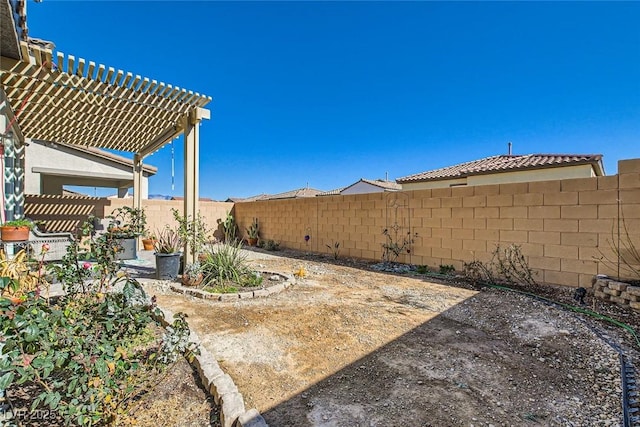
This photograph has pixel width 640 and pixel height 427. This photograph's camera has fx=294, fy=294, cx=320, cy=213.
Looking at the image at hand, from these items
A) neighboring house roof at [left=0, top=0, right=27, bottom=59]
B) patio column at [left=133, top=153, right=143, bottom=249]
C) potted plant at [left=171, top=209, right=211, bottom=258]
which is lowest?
potted plant at [left=171, top=209, right=211, bottom=258]

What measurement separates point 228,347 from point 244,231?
9.49 meters

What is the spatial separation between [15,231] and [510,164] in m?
11.8

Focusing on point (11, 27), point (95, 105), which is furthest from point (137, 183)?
point (11, 27)

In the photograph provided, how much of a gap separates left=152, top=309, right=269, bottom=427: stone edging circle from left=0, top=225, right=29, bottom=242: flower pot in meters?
3.52

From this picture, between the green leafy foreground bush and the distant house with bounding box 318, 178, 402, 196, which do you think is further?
the distant house with bounding box 318, 178, 402, 196

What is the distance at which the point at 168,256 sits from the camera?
5.09 m

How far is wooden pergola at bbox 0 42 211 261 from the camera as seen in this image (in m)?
3.94

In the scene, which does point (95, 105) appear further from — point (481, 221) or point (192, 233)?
point (481, 221)

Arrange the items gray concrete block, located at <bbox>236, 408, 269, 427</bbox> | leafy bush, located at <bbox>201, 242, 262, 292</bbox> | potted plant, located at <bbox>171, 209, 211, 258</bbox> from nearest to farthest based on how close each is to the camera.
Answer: gray concrete block, located at <bbox>236, 408, 269, 427</bbox> → leafy bush, located at <bbox>201, 242, 262, 292</bbox> → potted plant, located at <bbox>171, 209, 211, 258</bbox>

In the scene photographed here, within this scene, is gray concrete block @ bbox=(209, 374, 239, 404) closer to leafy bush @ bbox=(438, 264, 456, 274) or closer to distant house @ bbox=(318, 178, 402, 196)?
leafy bush @ bbox=(438, 264, 456, 274)

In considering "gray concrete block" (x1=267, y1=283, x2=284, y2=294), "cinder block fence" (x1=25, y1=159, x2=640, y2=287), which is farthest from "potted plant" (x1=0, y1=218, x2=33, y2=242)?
"cinder block fence" (x1=25, y1=159, x2=640, y2=287)

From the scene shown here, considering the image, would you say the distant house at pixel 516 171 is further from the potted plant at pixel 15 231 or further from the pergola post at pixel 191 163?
the potted plant at pixel 15 231

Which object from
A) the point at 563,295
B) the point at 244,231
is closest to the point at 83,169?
the point at 244,231

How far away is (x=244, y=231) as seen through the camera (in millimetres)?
11828
